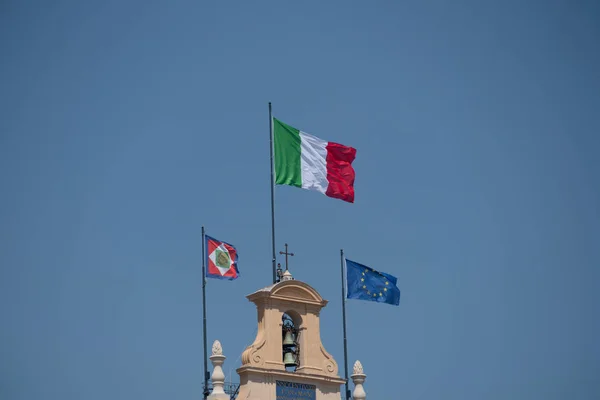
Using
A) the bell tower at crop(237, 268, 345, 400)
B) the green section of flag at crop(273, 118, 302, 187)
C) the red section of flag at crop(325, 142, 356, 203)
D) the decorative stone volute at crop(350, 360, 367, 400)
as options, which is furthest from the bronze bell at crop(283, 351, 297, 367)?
the red section of flag at crop(325, 142, 356, 203)

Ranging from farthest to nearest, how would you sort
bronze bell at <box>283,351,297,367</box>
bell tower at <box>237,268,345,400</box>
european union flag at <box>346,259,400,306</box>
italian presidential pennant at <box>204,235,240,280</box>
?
european union flag at <box>346,259,400,306</box>, italian presidential pennant at <box>204,235,240,280</box>, bronze bell at <box>283,351,297,367</box>, bell tower at <box>237,268,345,400</box>

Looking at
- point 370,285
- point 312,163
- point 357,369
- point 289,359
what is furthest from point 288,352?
point 312,163

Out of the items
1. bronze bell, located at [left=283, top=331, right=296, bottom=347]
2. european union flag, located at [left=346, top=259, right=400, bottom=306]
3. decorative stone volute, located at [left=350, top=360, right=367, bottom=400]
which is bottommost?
decorative stone volute, located at [left=350, top=360, right=367, bottom=400]

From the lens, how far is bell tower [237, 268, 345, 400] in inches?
2349

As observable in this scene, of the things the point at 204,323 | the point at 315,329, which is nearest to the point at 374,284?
the point at 315,329

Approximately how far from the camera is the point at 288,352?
204ft

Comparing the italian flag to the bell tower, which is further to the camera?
the italian flag

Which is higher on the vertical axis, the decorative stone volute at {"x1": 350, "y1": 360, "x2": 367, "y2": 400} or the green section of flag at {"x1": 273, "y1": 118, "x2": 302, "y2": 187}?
the green section of flag at {"x1": 273, "y1": 118, "x2": 302, "y2": 187}

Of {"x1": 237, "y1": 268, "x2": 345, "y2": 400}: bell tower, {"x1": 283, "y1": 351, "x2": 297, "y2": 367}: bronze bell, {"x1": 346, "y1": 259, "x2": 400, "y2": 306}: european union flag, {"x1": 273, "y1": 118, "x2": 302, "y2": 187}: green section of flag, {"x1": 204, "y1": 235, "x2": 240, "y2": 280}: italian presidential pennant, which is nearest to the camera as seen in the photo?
{"x1": 237, "y1": 268, "x2": 345, "y2": 400}: bell tower

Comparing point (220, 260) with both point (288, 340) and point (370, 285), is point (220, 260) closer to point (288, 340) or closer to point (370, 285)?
point (288, 340)

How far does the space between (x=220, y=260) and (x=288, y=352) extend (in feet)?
15.8

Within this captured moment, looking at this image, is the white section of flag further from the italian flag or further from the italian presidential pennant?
the italian presidential pennant

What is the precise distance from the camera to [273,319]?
61031 mm

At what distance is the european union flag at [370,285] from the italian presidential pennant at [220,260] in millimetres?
5421
